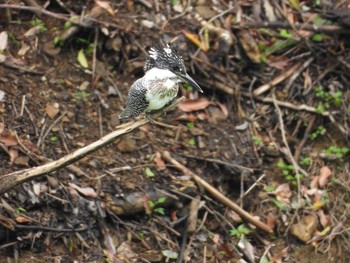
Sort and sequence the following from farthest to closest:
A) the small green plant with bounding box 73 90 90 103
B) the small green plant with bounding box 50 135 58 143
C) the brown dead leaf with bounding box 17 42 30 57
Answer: the brown dead leaf with bounding box 17 42 30 57, the small green plant with bounding box 73 90 90 103, the small green plant with bounding box 50 135 58 143

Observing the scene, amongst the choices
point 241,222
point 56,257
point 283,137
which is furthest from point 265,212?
point 56,257

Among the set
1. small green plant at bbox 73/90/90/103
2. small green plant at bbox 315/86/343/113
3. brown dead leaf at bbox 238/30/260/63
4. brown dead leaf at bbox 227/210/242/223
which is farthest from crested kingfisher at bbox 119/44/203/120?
small green plant at bbox 315/86/343/113

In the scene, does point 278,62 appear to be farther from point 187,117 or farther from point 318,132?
point 187,117

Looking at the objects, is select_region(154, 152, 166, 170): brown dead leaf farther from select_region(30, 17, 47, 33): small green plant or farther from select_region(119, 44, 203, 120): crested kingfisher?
select_region(30, 17, 47, 33): small green plant

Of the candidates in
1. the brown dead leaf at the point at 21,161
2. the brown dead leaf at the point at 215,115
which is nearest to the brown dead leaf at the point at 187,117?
the brown dead leaf at the point at 215,115

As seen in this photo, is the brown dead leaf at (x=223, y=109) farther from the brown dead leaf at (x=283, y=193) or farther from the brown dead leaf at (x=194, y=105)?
the brown dead leaf at (x=283, y=193)

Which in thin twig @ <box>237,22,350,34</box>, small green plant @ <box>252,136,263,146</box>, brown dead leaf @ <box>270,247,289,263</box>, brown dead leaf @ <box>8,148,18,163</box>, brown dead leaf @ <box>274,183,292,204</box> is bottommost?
brown dead leaf @ <box>270,247,289,263</box>
